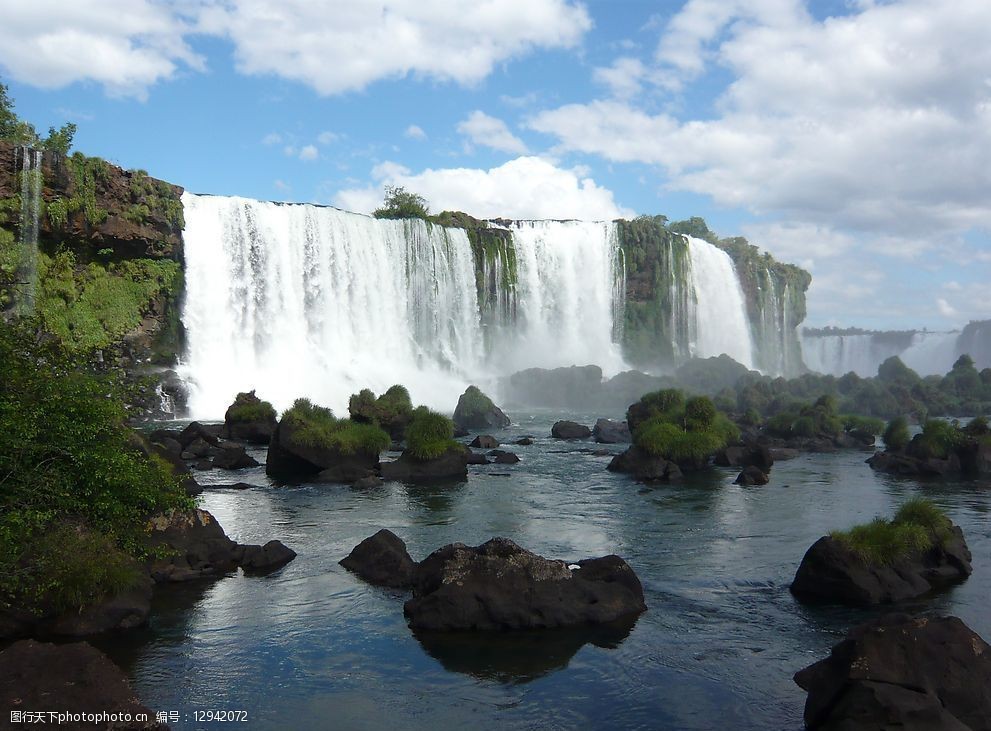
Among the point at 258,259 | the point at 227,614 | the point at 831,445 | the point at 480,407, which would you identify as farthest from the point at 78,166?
the point at 831,445

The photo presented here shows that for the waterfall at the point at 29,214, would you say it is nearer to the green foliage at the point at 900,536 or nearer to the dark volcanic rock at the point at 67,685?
the dark volcanic rock at the point at 67,685

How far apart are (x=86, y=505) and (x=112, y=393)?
199 cm

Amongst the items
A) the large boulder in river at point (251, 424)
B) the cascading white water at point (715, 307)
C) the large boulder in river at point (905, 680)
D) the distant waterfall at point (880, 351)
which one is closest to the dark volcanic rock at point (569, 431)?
the large boulder in river at point (251, 424)

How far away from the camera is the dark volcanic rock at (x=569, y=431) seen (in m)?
38.0

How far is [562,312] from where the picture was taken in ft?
227

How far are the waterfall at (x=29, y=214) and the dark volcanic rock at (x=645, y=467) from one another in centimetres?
2658

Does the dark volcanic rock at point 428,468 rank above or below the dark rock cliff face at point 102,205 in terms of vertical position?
below

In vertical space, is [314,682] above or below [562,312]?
below

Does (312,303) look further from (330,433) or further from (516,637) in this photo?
(516,637)

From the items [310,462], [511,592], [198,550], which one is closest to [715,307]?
[310,462]

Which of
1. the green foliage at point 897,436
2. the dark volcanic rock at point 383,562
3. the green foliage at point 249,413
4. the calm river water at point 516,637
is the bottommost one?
the calm river water at point 516,637

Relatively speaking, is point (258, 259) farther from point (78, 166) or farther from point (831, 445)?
point (831, 445)

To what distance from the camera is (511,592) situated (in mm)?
12562

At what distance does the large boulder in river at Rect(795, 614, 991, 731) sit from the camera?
8.25 meters
